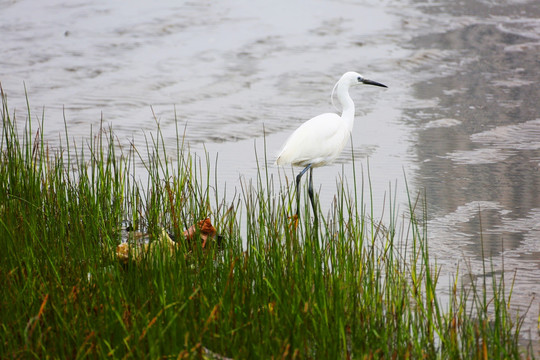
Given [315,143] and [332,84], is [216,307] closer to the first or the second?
[315,143]

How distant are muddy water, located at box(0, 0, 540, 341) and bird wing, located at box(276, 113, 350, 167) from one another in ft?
0.60

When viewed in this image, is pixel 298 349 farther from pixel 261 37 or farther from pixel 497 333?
pixel 261 37

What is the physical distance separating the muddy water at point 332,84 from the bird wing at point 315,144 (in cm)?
18

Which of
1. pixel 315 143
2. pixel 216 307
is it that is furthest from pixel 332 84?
pixel 216 307

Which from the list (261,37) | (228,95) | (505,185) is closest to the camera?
(505,185)

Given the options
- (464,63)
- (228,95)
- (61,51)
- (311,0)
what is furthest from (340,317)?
(311,0)

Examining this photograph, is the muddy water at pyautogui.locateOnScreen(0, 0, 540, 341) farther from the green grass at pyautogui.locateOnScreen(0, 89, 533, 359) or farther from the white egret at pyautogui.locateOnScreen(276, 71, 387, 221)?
the green grass at pyautogui.locateOnScreen(0, 89, 533, 359)

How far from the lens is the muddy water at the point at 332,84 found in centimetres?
497

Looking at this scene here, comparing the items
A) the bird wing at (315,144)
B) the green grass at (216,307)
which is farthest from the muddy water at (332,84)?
the green grass at (216,307)

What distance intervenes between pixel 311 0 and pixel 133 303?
988cm

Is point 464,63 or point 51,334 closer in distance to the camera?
point 51,334

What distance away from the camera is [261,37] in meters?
10.3

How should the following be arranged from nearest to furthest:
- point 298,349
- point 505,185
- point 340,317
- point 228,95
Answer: point 298,349
point 340,317
point 505,185
point 228,95

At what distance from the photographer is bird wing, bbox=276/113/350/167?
4.92m
